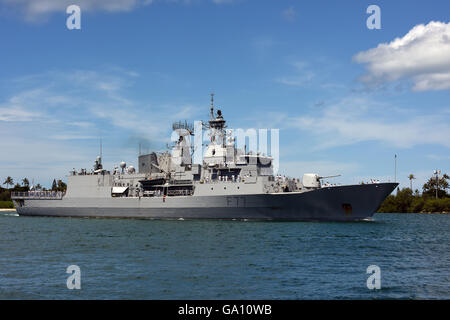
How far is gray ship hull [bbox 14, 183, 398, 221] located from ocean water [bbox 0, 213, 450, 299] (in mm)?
5796

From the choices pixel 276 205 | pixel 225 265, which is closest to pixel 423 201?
pixel 276 205

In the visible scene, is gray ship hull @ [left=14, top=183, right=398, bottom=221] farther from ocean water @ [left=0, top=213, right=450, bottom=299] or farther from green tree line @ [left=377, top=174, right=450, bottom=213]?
green tree line @ [left=377, top=174, right=450, bottom=213]

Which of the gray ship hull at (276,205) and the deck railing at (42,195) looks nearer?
the gray ship hull at (276,205)

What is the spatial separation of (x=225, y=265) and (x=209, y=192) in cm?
2072

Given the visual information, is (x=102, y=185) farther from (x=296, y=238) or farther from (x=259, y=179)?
(x=296, y=238)

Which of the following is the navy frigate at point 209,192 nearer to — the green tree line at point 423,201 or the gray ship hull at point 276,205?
the gray ship hull at point 276,205

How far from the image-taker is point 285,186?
35.0 metres

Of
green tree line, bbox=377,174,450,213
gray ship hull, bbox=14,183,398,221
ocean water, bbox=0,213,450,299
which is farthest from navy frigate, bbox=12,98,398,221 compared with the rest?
green tree line, bbox=377,174,450,213

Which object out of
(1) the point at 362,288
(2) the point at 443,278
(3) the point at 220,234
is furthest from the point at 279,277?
(3) the point at 220,234

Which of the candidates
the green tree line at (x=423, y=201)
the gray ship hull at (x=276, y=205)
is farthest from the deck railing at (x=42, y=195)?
the green tree line at (x=423, y=201)

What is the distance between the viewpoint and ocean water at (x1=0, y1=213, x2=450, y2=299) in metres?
12.5

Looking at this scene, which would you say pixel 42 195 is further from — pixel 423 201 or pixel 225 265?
pixel 423 201

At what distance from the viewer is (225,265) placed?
16328mm

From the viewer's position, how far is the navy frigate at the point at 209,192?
33.5 metres
